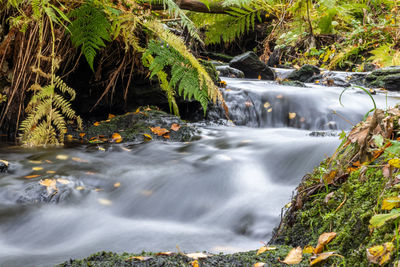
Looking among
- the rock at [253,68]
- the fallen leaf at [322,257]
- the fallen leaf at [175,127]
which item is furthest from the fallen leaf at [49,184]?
Answer: the rock at [253,68]

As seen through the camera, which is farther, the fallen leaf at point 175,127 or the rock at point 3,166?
the fallen leaf at point 175,127

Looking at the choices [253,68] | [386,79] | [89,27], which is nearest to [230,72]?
[253,68]

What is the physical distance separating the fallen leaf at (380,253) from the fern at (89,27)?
2949 millimetres

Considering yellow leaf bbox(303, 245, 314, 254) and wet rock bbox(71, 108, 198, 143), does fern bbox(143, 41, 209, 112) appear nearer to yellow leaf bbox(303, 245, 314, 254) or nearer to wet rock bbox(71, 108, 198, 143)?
wet rock bbox(71, 108, 198, 143)

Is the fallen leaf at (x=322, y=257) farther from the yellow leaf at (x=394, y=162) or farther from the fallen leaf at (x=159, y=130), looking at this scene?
the fallen leaf at (x=159, y=130)

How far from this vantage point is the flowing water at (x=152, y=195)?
6.40 ft

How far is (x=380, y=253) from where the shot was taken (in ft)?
3.42

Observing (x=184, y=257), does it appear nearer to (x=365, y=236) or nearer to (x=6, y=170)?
(x=365, y=236)

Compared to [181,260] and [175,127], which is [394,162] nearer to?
[181,260]

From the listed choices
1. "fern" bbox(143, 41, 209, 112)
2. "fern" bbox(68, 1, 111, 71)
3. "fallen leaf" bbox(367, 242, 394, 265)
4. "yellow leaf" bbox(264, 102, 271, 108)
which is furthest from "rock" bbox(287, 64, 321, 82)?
"fallen leaf" bbox(367, 242, 394, 265)

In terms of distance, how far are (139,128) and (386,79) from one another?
5.45m

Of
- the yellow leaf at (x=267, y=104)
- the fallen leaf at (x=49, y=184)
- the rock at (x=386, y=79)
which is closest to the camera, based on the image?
the fallen leaf at (x=49, y=184)

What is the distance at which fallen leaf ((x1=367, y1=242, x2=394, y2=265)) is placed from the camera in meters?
1.02

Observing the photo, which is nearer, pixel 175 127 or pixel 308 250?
pixel 308 250
